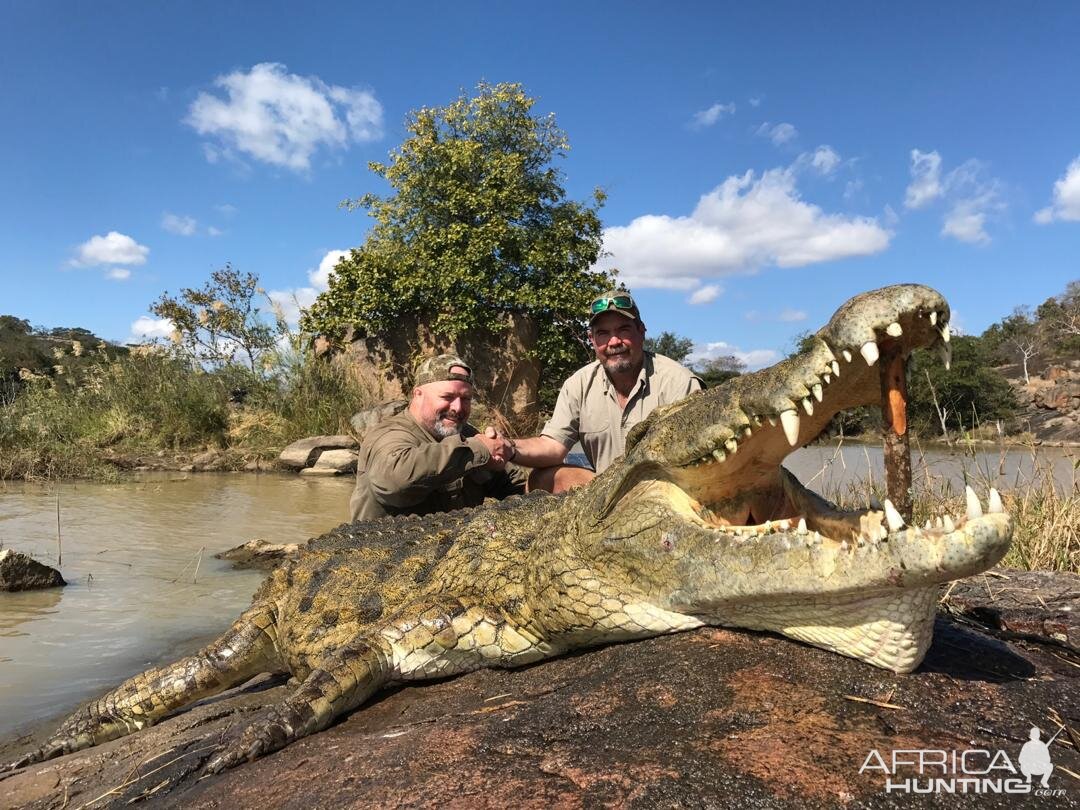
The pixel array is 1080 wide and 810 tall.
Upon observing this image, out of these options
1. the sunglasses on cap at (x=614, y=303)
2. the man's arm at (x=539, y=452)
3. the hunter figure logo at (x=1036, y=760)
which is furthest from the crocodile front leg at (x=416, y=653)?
the sunglasses on cap at (x=614, y=303)

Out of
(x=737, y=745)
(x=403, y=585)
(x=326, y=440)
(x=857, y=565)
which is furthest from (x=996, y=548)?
(x=326, y=440)

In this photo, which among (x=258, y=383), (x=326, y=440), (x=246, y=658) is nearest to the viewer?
(x=246, y=658)

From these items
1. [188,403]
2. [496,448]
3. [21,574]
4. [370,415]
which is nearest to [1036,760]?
[496,448]

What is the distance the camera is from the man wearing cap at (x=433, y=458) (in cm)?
467

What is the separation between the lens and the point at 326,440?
611 inches

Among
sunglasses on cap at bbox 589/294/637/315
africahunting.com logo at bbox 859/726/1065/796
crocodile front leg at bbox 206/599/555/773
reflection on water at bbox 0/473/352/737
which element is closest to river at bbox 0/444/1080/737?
reflection on water at bbox 0/473/352/737

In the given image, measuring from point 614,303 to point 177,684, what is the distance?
12.8 feet

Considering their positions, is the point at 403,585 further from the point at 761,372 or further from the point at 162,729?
the point at 761,372

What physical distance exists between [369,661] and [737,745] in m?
1.65

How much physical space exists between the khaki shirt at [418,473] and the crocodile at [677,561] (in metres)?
0.93

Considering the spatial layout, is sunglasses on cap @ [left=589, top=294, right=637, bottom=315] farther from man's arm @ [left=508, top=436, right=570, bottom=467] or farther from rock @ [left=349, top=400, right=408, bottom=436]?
rock @ [left=349, top=400, right=408, bottom=436]

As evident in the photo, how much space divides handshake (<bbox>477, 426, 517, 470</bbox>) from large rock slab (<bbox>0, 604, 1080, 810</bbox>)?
7.74 feet

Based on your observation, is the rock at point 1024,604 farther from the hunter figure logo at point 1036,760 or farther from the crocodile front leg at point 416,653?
the crocodile front leg at point 416,653

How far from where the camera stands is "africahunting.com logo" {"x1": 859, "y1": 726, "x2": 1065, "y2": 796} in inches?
60.1
